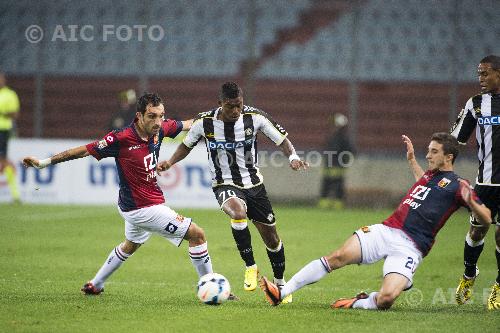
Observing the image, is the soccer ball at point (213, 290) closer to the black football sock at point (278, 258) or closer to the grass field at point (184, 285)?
the grass field at point (184, 285)

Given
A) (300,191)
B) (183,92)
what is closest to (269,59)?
(183,92)

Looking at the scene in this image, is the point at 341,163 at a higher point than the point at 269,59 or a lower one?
lower

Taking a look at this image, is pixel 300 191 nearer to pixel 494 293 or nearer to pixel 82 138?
pixel 82 138

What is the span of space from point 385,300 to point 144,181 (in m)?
2.56

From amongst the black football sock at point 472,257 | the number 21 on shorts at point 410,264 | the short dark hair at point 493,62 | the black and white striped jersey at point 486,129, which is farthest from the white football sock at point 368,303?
the short dark hair at point 493,62

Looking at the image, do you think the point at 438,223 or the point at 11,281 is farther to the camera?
the point at 11,281

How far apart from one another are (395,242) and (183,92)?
15850 millimetres

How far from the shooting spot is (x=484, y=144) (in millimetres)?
8789

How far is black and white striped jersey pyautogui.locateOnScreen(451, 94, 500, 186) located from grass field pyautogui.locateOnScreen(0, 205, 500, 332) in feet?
4.27

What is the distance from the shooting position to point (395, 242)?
25.7 ft

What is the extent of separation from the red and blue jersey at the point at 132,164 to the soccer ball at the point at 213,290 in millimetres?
1016

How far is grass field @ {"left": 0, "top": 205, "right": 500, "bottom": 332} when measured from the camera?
23.4 ft

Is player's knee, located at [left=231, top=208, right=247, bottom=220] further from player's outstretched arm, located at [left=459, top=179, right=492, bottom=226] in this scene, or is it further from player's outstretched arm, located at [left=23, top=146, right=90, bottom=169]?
player's outstretched arm, located at [left=459, top=179, right=492, bottom=226]

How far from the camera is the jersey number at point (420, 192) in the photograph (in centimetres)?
797
